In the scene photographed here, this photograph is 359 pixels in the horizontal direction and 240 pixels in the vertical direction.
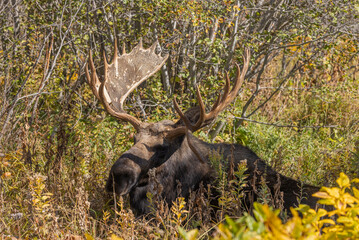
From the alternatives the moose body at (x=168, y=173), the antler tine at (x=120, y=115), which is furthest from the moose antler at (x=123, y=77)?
the moose body at (x=168, y=173)

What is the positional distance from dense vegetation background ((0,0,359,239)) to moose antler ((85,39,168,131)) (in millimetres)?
551

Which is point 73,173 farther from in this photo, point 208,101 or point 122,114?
point 208,101

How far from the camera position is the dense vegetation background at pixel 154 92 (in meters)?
4.94

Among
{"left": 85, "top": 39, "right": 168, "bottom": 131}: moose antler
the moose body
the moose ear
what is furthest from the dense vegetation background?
the moose ear

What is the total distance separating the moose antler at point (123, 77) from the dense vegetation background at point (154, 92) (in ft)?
1.81

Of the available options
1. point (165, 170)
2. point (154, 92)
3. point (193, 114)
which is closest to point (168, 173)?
point (165, 170)

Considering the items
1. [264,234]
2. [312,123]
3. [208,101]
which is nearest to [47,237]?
[264,234]

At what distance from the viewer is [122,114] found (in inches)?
189

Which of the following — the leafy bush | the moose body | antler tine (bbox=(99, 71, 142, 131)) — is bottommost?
the moose body

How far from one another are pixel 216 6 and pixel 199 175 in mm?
2729

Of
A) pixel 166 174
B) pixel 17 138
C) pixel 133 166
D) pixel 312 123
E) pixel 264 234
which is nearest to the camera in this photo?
pixel 264 234

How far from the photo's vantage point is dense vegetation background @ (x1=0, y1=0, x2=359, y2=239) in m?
4.94

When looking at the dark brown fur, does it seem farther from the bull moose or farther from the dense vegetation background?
the dense vegetation background

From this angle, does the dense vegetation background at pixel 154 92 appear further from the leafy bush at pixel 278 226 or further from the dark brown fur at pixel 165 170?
the leafy bush at pixel 278 226
